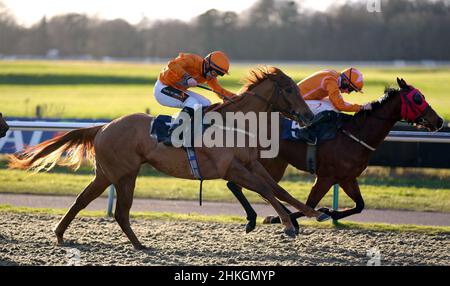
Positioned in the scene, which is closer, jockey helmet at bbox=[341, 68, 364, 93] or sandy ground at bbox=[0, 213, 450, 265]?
sandy ground at bbox=[0, 213, 450, 265]

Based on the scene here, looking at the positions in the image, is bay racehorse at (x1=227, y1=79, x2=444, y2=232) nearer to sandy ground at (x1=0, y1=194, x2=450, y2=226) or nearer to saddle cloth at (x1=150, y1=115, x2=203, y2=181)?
saddle cloth at (x1=150, y1=115, x2=203, y2=181)

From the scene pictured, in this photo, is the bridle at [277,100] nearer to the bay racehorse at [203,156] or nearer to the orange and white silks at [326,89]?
the bay racehorse at [203,156]

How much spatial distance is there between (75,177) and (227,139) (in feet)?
18.2

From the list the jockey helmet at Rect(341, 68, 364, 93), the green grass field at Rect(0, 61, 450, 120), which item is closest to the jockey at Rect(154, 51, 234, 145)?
the jockey helmet at Rect(341, 68, 364, 93)

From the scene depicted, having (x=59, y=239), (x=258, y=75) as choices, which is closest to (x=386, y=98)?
(x=258, y=75)

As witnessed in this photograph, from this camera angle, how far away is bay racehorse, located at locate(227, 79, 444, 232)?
24.8 ft

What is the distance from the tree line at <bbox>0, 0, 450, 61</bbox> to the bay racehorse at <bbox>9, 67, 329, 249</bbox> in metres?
39.6

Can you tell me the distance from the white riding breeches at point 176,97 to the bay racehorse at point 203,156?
0.67ft

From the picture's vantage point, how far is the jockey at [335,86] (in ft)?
25.5

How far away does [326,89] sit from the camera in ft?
26.1

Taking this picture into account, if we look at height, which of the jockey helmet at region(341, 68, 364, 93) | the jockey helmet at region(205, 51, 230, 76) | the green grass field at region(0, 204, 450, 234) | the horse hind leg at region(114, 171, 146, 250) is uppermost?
the jockey helmet at region(205, 51, 230, 76)

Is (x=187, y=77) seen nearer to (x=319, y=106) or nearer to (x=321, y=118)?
(x=321, y=118)

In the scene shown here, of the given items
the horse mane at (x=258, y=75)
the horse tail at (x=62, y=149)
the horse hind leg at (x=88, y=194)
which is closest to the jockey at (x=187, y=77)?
the horse mane at (x=258, y=75)
